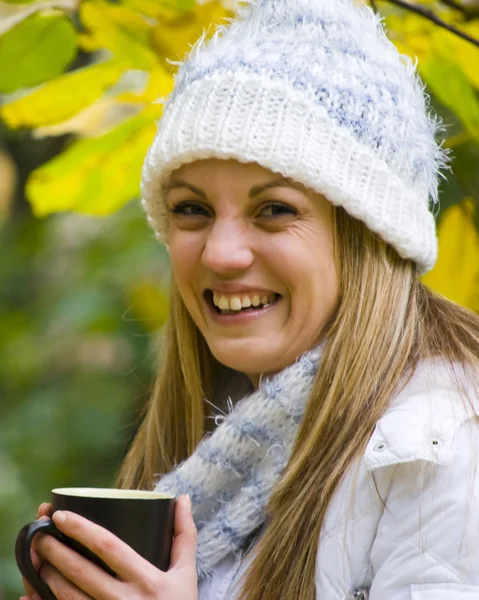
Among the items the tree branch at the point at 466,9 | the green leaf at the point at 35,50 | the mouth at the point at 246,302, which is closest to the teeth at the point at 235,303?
the mouth at the point at 246,302

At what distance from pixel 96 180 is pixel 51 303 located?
239cm

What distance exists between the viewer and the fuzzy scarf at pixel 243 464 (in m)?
1.83

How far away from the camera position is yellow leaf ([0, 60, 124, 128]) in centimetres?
208

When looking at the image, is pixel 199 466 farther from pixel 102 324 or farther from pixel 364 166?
pixel 102 324

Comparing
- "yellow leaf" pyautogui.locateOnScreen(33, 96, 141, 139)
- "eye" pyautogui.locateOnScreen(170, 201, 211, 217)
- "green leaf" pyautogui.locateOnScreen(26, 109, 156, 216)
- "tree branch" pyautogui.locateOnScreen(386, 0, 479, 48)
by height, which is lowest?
"eye" pyautogui.locateOnScreen(170, 201, 211, 217)

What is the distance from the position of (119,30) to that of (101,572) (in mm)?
1118

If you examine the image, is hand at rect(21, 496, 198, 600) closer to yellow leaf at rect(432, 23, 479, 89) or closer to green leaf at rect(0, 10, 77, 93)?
green leaf at rect(0, 10, 77, 93)

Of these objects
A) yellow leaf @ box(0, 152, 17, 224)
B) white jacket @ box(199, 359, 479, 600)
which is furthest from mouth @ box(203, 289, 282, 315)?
yellow leaf @ box(0, 152, 17, 224)

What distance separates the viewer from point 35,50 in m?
2.04

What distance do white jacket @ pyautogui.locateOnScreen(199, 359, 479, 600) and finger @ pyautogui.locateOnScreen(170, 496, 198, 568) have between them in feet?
0.69

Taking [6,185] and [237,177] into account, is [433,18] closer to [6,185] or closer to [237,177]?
[237,177]

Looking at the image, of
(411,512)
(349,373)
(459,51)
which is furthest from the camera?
(459,51)

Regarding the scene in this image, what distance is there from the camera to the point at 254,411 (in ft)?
6.20

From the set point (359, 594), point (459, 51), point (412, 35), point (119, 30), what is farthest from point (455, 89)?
point (359, 594)
